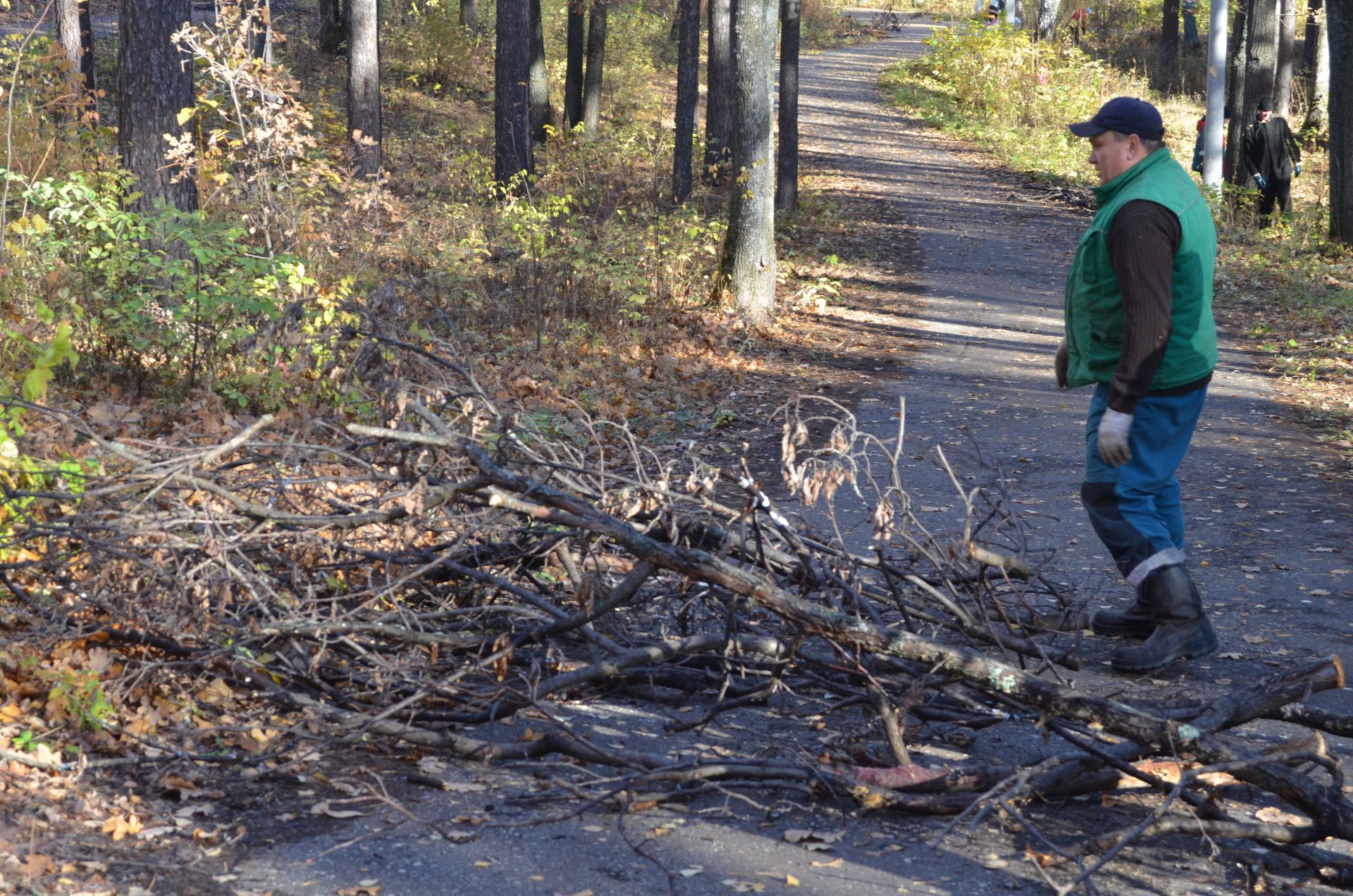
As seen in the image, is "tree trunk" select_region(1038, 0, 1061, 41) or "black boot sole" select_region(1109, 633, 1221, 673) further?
"tree trunk" select_region(1038, 0, 1061, 41)

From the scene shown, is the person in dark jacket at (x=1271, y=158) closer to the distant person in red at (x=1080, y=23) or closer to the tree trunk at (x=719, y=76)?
the tree trunk at (x=719, y=76)

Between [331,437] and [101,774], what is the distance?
300 cm

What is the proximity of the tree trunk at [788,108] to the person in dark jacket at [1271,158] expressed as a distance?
7.04 m

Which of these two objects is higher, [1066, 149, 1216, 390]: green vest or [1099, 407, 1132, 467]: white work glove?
[1066, 149, 1216, 390]: green vest

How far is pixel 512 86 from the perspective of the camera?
663 inches

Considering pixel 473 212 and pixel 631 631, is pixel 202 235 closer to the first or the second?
pixel 631 631

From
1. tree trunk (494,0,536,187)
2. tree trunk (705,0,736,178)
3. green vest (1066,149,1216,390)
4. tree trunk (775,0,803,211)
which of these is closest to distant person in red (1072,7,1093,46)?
tree trunk (775,0,803,211)

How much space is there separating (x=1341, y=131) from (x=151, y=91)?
14.2 m

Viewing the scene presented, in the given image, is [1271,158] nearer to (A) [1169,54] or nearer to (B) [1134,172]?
(B) [1134,172]

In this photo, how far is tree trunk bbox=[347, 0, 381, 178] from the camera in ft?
50.4

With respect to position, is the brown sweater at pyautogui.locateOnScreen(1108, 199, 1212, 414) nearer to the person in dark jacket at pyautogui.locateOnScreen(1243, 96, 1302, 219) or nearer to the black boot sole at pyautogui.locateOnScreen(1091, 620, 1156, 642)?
the black boot sole at pyautogui.locateOnScreen(1091, 620, 1156, 642)

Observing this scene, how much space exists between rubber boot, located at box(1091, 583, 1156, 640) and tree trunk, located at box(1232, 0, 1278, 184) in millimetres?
16073

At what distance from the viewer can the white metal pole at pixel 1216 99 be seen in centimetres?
1795

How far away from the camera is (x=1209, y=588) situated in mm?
5766
